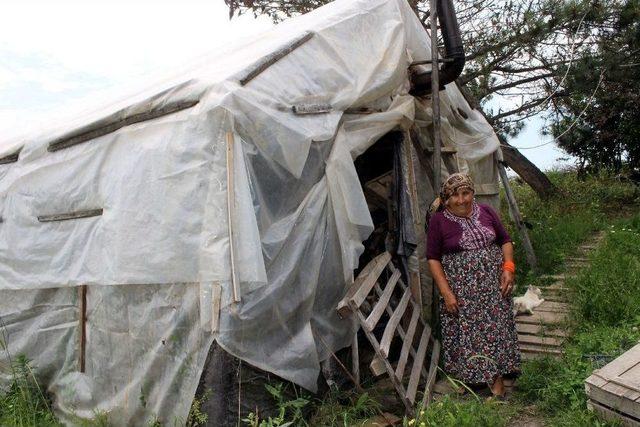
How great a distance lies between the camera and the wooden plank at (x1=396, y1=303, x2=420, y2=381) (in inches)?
150

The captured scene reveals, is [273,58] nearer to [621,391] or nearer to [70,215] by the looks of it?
[70,215]

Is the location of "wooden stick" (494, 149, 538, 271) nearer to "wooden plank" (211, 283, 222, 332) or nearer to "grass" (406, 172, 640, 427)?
"grass" (406, 172, 640, 427)

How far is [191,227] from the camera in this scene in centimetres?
338

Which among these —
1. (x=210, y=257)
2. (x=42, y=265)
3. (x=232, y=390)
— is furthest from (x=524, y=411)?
(x=42, y=265)

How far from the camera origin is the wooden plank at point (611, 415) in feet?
9.82

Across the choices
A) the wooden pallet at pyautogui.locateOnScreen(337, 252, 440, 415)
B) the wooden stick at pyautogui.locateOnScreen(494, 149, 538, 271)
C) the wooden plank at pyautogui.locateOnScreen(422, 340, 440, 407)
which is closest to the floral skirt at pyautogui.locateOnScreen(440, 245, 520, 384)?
the wooden plank at pyautogui.locateOnScreen(422, 340, 440, 407)

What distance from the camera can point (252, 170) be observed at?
3.49m

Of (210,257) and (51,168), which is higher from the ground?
(51,168)

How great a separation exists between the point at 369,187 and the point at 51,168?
2.85 m

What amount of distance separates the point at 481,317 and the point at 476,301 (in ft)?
0.37

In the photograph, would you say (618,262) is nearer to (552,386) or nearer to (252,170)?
(552,386)

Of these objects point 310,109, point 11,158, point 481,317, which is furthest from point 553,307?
point 11,158

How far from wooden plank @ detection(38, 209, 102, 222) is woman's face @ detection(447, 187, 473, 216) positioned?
242cm

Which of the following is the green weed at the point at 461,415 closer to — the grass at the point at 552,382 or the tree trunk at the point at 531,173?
the grass at the point at 552,382
